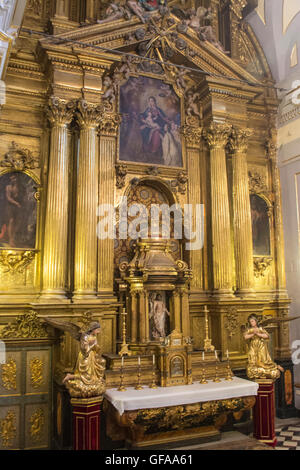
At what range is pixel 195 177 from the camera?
376 inches

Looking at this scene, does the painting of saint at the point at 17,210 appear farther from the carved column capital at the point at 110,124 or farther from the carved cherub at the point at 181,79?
the carved cherub at the point at 181,79

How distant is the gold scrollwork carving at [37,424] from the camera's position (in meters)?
7.56

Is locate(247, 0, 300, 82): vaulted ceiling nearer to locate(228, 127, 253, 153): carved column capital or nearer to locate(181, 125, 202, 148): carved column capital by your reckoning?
locate(228, 127, 253, 153): carved column capital

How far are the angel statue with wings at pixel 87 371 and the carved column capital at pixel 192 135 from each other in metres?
5.03

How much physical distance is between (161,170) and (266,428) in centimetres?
543

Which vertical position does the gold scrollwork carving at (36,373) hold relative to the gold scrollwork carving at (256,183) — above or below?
below

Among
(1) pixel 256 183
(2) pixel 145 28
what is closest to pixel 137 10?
(2) pixel 145 28

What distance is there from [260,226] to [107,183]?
13.0 feet

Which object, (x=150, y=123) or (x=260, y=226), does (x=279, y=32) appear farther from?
(x=260, y=226)

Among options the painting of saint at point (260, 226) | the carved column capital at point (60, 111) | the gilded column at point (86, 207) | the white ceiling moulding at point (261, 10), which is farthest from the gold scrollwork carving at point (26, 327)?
the white ceiling moulding at point (261, 10)

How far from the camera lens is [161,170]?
921 cm

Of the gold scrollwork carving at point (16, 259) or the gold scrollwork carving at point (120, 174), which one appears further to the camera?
the gold scrollwork carving at point (120, 174)

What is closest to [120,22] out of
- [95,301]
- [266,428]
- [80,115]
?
[80,115]

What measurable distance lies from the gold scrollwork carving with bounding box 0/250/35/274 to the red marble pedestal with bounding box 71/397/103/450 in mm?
2898
